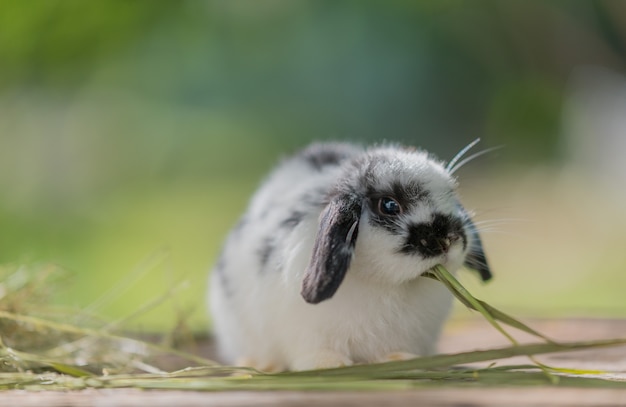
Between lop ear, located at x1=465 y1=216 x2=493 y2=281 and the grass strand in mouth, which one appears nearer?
the grass strand in mouth

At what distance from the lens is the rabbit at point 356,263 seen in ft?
6.58

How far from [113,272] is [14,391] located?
3944 millimetres

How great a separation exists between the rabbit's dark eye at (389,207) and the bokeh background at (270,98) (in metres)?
4.75

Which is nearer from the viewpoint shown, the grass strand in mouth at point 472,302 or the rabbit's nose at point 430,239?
the grass strand in mouth at point 472,302

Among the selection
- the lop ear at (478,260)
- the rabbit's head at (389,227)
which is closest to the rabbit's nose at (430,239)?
the rabbit's head at (389,227)

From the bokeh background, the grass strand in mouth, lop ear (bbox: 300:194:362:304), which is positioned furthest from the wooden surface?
the bokeh background

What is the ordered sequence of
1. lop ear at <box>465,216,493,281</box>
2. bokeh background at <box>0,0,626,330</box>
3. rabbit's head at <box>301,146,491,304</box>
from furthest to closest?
1. bokeh background at <box>0,0,626,330</box>
2. lop ear at <box>465,216,493,281</box>
3. rabbit's head at <box>301,146,491,304</box>

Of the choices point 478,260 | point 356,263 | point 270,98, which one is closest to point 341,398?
point 356,263

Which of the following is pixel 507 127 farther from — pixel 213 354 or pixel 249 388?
pixel 249 388

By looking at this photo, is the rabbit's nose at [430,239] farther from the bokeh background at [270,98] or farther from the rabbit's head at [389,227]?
the bokeh background at [270,98]

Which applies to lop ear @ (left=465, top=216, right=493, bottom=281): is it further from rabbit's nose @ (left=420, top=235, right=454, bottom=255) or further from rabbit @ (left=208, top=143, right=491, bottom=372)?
rabbit's nose @ (left=420, top=235, right=454, bottom=255)

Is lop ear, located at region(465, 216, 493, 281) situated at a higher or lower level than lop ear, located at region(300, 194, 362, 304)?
higher

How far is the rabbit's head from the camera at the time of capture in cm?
195

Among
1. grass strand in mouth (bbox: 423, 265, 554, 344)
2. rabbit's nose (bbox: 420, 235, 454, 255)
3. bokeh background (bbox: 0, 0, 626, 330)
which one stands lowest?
grass strand in mouth (bbox: 423, 265, 554, 344)
